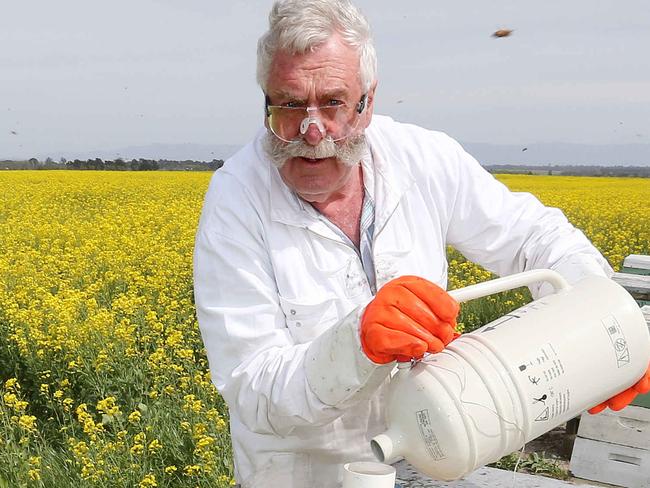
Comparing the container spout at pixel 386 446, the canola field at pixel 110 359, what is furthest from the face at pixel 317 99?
the canola field at pixel 110 359

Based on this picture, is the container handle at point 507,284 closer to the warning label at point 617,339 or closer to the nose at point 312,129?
the warning label at point 617,339

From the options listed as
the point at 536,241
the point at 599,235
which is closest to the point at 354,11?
the point at 536,241

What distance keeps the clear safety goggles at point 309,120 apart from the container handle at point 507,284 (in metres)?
0.52

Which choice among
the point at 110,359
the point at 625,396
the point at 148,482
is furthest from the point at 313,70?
the point at 110,359

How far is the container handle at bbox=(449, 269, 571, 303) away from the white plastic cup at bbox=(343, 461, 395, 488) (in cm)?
39

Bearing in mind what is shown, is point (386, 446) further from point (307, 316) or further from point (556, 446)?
point (556, 446)

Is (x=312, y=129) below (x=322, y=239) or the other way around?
the other way around

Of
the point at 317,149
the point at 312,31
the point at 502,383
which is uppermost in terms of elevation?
the point at 312,31

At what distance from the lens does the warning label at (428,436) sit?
150 centimetres

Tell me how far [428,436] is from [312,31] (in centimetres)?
94

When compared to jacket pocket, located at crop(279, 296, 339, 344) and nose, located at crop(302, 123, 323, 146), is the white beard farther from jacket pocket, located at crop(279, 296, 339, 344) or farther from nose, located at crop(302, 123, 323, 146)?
jacket pocket, located at crop(279, 296, 339, 344)

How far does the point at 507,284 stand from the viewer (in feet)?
5.54

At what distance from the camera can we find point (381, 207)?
2084mm

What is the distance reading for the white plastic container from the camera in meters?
1.50
